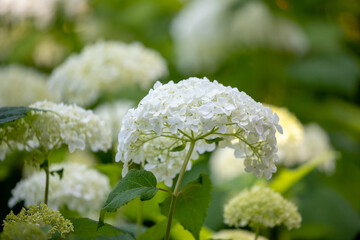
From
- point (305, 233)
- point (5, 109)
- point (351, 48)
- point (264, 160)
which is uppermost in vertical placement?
point (5, 109)

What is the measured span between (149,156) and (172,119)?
16 centimetres

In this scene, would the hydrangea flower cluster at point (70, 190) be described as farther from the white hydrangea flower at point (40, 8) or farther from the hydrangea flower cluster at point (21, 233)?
the white hydrangea flower at point (40, 8)

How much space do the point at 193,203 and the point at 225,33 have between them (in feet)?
5.06

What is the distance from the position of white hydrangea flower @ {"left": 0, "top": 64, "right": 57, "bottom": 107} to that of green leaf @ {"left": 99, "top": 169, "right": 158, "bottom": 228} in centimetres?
86

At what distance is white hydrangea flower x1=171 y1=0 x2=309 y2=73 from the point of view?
2.10m

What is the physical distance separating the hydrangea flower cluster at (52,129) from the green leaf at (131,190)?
0.16m

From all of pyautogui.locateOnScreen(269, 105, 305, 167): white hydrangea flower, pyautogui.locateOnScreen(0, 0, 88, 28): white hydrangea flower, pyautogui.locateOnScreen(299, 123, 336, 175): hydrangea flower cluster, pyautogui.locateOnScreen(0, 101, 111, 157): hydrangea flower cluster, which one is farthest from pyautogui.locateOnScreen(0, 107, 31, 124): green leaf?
pyautogui.locateOnScreen(0, 0, 88, 28): white hydrangea flower

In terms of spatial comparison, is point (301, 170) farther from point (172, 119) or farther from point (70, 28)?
point (70, 28)

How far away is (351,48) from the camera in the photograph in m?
3.23

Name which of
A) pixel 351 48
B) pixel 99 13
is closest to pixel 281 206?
pixel 99 13

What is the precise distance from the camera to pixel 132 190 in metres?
0.61

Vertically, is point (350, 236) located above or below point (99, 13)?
below

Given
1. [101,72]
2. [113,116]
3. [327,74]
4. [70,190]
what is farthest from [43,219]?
[327,74]

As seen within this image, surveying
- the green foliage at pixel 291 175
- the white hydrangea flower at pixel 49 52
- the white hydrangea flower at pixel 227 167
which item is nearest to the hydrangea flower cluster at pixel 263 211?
the green foliage at pixel 291 175
